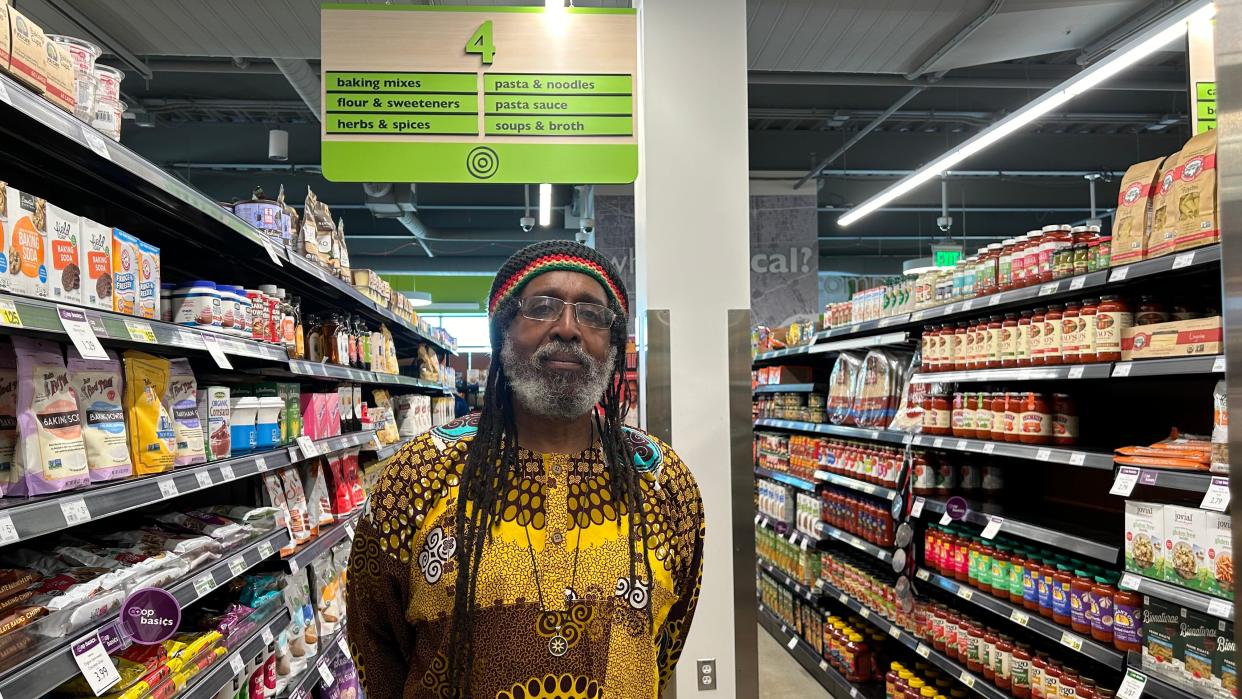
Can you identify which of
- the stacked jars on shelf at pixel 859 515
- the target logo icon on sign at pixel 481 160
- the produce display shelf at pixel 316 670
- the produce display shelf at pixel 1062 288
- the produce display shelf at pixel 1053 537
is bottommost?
the produce display shelf at pixel 316 670

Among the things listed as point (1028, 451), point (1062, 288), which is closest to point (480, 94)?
point (1062, 288)

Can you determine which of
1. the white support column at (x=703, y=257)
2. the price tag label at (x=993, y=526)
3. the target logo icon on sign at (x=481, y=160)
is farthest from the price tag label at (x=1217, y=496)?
the target logo icon on sign at (x=481, y=160)

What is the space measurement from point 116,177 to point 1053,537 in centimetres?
354

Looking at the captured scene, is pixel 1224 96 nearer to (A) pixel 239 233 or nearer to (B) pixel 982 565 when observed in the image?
(A) pixel 239 233

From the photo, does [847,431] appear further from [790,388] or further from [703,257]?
[703,257]

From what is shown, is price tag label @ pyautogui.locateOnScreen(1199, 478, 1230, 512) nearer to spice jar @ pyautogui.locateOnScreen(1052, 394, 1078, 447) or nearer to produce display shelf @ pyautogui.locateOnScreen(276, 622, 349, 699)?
spice jar @ pyautogui.locateOnScreen(1052, 394, 1078, 447)

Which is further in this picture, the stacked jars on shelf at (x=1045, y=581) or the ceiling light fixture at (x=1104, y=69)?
the ceiling light fixture at (x=1104, y=69)

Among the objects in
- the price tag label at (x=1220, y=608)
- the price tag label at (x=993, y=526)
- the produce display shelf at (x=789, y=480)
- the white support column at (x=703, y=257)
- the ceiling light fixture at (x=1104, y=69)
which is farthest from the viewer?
the produce display shelf at (x=789, y=480)

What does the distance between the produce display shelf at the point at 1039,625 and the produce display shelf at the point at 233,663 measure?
3.01 meters

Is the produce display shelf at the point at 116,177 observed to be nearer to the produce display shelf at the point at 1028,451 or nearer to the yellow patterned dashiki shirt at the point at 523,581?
the yellow patterned dashiki shirt at the point at 523,581

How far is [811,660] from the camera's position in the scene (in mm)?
5906

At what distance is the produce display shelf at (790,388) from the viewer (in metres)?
6.39

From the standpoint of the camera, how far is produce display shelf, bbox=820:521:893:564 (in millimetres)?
4853

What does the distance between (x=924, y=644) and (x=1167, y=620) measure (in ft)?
6.02
